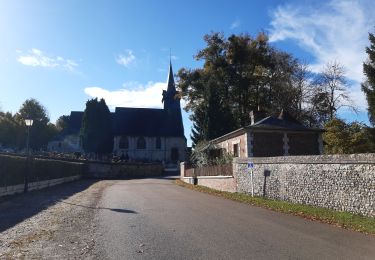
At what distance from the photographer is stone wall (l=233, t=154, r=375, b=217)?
1204 cm

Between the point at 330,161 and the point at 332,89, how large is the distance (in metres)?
34.9

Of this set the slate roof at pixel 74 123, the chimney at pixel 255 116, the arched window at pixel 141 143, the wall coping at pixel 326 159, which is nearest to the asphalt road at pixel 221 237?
the wall coping at pixel 326 159

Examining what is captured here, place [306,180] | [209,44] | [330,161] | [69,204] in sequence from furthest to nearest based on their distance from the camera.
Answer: [209,44], [69,204], [306,180], [330,161]

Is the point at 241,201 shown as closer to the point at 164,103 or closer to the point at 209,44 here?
the point at 209,44

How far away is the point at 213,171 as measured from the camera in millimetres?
27875

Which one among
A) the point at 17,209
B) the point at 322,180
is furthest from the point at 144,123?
the point at 322,180

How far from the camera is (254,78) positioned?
4859 cm

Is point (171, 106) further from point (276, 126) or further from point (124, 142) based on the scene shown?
point (276, 126)

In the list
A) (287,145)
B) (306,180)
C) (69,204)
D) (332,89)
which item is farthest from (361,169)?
(332,89)

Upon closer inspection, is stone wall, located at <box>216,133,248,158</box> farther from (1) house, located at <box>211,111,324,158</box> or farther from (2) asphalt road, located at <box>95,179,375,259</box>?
(2) asphalt road, located at <box>95,179,375,259</box>

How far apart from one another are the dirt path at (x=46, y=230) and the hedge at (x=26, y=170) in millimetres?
2515

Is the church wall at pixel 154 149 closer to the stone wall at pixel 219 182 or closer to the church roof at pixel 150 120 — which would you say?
the church roof at pixel 150 120

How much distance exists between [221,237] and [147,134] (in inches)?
2751

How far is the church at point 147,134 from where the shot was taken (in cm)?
7762
